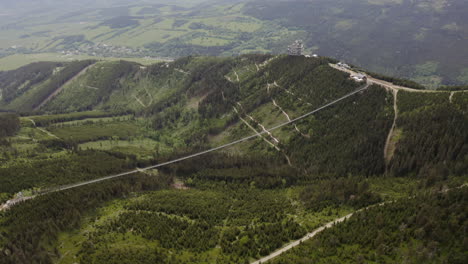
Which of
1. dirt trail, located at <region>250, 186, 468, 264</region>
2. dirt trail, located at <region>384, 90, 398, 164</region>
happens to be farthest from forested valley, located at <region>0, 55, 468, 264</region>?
dirt trail, located at <region>250, 186, 468, 264</region>

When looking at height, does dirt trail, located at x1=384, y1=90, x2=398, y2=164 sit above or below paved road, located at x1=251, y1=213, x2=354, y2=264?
above

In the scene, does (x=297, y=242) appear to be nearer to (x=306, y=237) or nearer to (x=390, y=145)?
(x=306, y=237)

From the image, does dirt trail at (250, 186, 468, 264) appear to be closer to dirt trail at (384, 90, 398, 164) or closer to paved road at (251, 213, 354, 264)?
paved road at (251, 213, 354, 264)

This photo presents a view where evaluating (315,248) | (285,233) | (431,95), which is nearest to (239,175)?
(285,233)

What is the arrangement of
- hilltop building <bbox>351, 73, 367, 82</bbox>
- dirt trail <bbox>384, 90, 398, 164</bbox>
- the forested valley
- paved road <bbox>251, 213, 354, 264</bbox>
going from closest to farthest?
1. the forested valley
2. paved road <bbox>251, 213, 354, 264</bbox>
3. dirt trail <bbox>384, 90, 398, 164</bbox>
4. hilltop building <bbox>351, 73, 367, 82</bbox>

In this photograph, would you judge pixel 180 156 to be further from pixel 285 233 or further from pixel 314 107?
pixel 285 233

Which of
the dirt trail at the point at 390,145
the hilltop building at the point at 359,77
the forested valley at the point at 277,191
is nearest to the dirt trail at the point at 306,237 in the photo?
the forested valley at the point at 277,191

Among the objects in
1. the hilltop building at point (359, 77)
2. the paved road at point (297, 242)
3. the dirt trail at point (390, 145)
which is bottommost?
the paved road at point (297, 242)

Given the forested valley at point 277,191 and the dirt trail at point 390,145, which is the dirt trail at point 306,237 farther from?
the dirt trail at point 390,145
